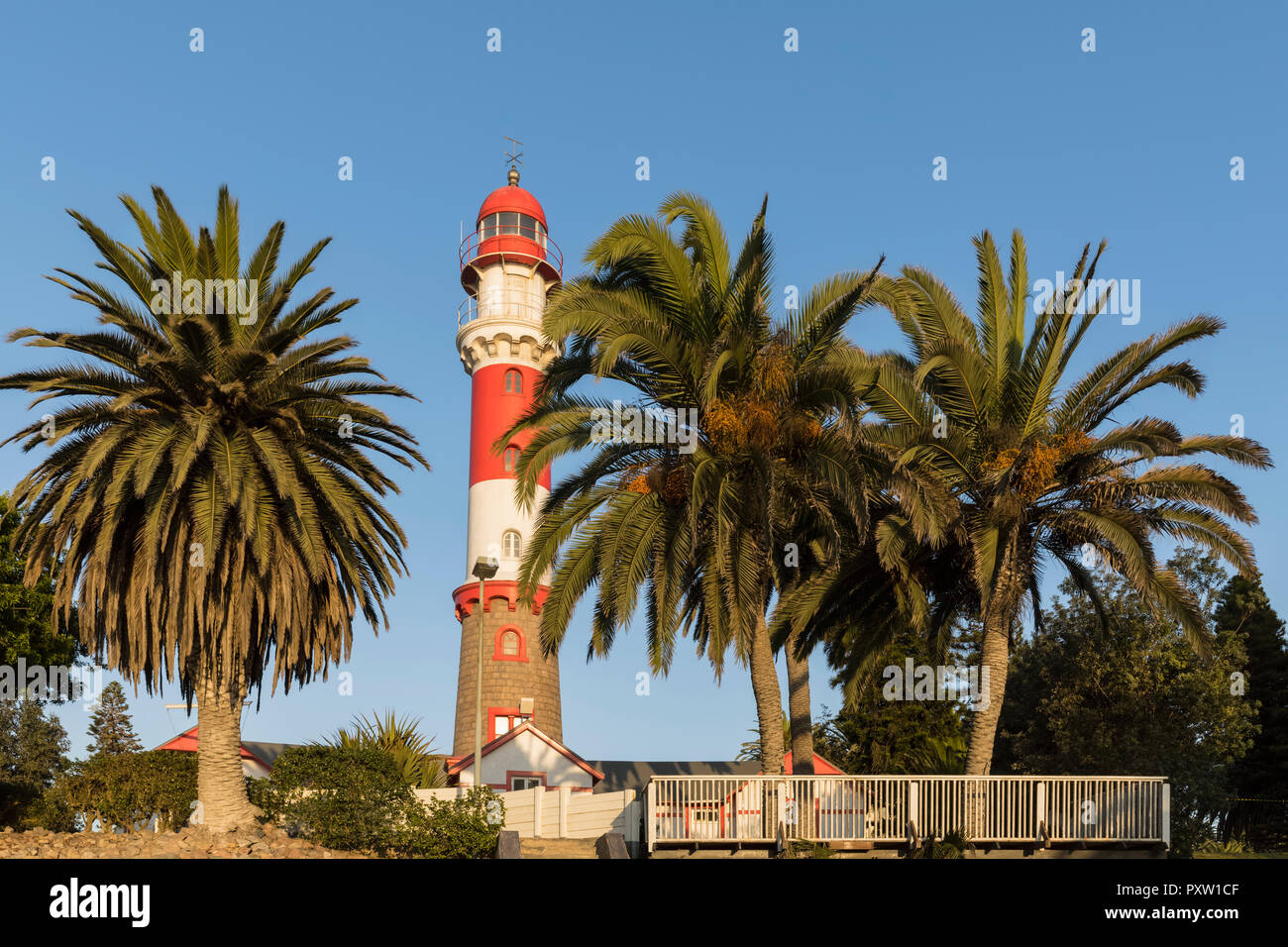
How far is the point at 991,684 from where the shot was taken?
22.5 meters

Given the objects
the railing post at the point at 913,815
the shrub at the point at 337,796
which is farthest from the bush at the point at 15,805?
the railing post at the point at 913,815

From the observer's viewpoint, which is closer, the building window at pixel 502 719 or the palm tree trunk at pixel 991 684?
the palm tree trunk at pixel 991 684

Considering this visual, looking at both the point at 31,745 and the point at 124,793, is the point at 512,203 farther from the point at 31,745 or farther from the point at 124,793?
the point at 31,745

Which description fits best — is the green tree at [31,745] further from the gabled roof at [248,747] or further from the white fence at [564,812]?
the white fence at [564,812]

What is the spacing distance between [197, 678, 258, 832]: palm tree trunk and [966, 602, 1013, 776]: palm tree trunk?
45.3 ft

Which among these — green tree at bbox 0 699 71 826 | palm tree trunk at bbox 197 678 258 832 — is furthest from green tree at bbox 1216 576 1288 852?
green tree at bbox 0 699 71 826

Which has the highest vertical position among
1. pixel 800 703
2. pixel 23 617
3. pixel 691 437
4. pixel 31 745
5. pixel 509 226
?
pixel 509 226

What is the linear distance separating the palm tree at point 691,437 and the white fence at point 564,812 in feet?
21.3

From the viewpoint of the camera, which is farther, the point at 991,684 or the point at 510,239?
the point at 510,239

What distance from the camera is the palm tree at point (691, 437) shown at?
21.4 meters

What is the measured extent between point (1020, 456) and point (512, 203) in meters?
33.3

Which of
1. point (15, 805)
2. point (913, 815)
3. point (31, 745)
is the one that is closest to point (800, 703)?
point (913, 815)

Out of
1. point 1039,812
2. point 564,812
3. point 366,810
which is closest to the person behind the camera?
point 1039,812

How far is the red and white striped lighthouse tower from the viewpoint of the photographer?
44.6 meters
